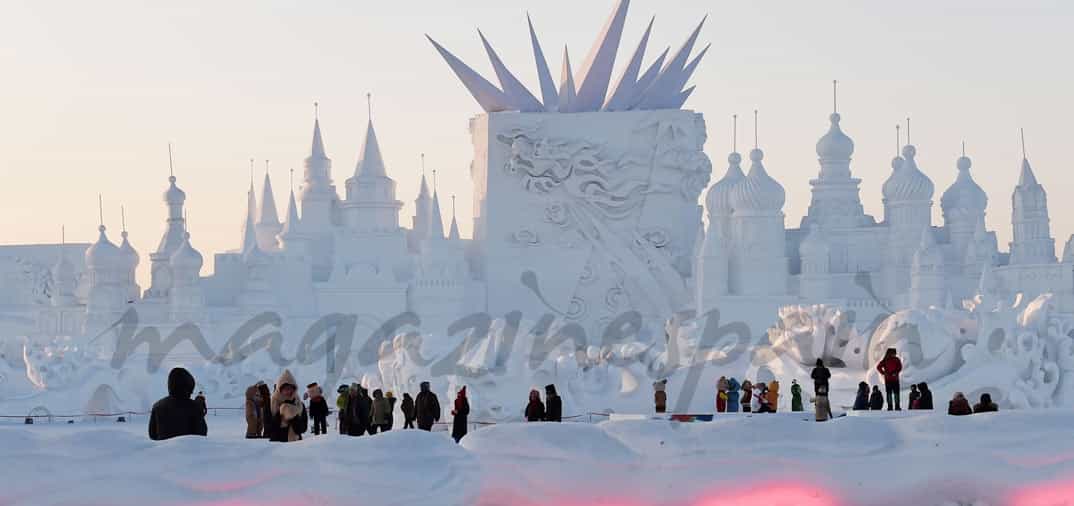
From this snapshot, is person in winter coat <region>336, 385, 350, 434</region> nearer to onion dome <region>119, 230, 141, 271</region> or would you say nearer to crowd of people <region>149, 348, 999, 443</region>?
crowd of people <region>149, 348, 999, 443</region>

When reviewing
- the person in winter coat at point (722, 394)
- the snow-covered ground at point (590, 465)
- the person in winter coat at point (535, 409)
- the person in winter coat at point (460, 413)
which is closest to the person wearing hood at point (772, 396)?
the person in winter coat at point (722, 394)

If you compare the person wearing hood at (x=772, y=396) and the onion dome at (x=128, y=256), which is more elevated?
the onion dome at (x=128, y=256)

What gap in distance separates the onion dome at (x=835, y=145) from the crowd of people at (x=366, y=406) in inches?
877

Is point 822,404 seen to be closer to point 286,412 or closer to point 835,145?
point 286,412

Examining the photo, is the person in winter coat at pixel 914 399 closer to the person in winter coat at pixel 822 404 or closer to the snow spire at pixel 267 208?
the person in winter coat at pixel 822 404

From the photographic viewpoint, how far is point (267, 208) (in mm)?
51656

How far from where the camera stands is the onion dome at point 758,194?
39719 millimetres

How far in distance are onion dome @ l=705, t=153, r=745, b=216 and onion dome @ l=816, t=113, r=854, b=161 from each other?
4.27 metres

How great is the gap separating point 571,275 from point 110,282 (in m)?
10.4

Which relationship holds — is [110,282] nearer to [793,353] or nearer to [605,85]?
[605,85]

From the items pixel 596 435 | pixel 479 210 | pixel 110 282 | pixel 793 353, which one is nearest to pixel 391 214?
pixel 479 210

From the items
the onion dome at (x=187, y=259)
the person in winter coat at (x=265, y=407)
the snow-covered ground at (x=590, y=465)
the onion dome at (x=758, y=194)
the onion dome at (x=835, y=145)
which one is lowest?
the snow-covered ground at (x=590, y=465)

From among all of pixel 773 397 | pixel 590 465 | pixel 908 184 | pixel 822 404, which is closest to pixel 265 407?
pixel 590 465

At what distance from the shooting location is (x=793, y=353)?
27094 millimetres
